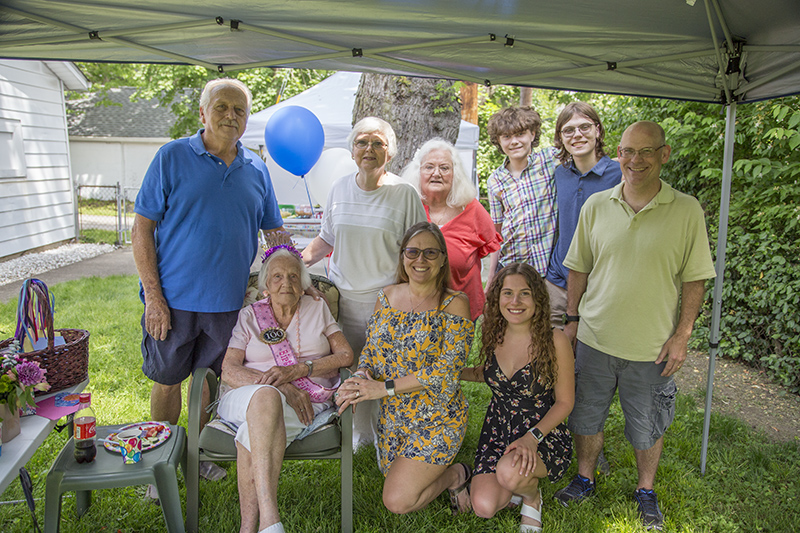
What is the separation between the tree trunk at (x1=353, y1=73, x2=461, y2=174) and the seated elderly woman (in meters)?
2.36

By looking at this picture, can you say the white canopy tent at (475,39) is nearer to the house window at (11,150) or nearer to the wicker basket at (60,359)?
the wicker basket at (60,359)

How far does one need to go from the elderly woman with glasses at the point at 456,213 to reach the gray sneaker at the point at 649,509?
1236 millimetres

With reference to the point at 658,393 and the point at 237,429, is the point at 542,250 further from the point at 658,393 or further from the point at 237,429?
the point at 237,429

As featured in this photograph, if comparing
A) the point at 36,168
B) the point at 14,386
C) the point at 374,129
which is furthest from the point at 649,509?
the point at 36,168

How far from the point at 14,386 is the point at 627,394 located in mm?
2604

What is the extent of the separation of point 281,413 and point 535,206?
181 cm

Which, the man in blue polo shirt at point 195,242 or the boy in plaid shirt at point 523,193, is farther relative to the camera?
the boy in plaid shirt at point 523,193

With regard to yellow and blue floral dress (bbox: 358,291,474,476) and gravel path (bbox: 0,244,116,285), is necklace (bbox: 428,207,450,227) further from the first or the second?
gravel path (bbox: 0,244,116,285)

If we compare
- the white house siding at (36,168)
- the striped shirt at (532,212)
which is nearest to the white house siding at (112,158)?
the white house siding at (36,168)

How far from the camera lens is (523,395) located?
2682 mm

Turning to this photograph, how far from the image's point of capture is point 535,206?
3217 millimetres

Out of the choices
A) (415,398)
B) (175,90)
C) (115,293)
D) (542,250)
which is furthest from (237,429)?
(175,90)

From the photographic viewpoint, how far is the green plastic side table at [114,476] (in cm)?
211

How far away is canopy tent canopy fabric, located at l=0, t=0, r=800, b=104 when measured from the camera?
244 centimetres
